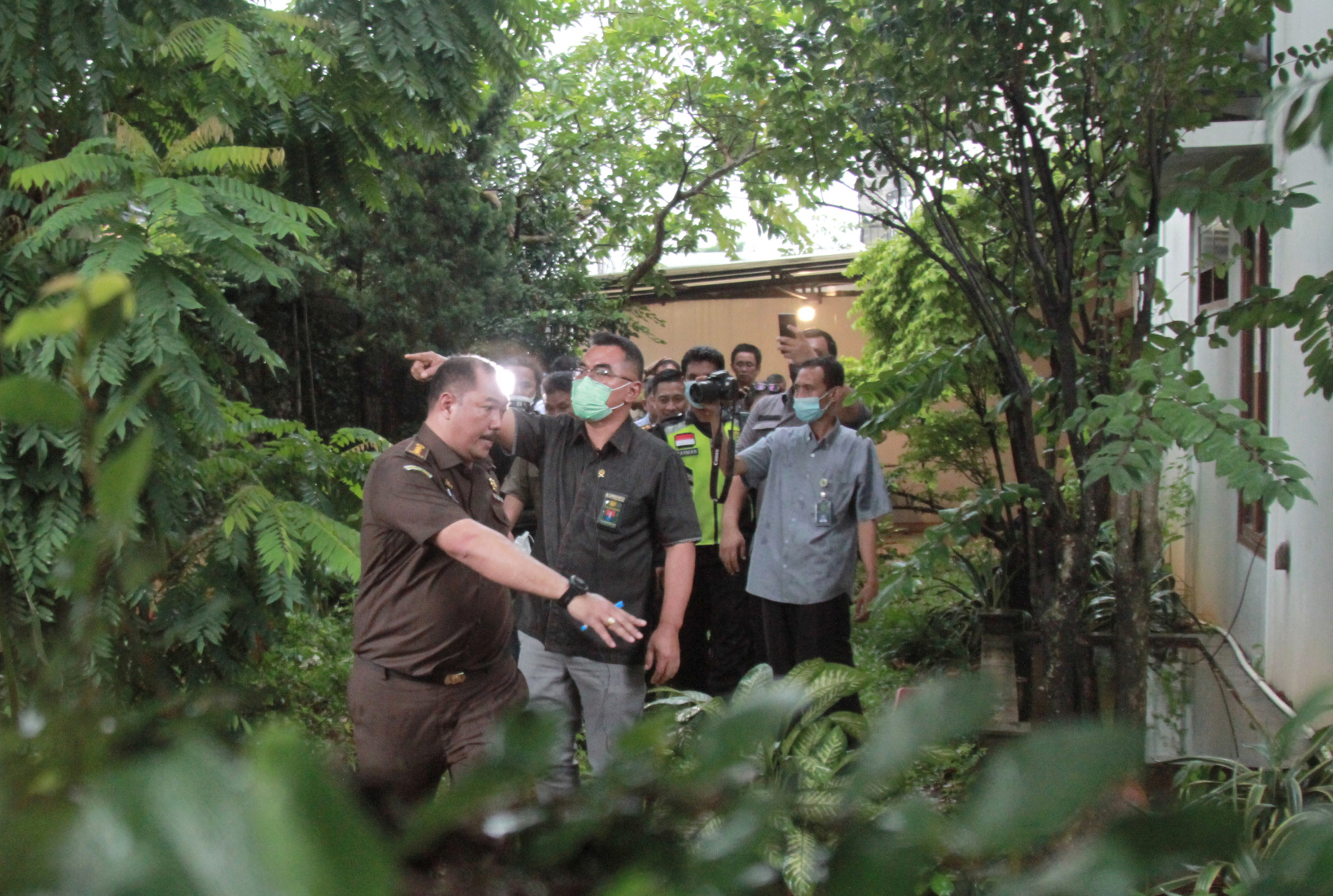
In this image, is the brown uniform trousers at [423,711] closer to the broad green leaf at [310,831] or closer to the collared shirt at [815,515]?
the collared shirt at [815,515]

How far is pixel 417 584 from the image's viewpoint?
3.67 metres

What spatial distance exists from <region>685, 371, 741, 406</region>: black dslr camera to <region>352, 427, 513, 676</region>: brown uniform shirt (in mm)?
2634

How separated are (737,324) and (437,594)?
14.4 meters

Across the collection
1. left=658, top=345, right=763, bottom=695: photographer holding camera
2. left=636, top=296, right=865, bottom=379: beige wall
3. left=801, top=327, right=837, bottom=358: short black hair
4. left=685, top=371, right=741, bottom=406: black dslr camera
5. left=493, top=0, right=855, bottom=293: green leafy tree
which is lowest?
left=658, top=345, right=763, bottom=695: photographer holding camera

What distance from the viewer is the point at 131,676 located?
1.09m

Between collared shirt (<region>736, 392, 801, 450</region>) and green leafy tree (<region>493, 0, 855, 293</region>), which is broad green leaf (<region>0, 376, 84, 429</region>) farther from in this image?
green leafy tree (<region>493, 0, 855, 293</region>)

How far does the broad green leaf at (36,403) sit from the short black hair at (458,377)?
319 cm

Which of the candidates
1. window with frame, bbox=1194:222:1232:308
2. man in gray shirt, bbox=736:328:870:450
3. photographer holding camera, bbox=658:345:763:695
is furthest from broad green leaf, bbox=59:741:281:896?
window with frame, bbox=1194:222:1232:308

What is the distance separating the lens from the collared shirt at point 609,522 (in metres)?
4.33

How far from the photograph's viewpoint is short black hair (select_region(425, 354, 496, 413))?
3855 millimetres

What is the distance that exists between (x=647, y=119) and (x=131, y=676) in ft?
44.4

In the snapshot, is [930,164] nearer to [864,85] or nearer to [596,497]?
[864,85]

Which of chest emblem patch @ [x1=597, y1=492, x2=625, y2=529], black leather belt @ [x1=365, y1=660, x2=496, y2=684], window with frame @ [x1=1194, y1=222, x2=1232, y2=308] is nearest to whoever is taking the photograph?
black leather belt @ [x1=365, y1=660, x2=496, y2=684]

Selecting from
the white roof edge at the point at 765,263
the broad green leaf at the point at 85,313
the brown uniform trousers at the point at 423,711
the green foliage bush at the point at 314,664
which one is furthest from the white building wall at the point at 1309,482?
the white roof edge at the point at 765,263
